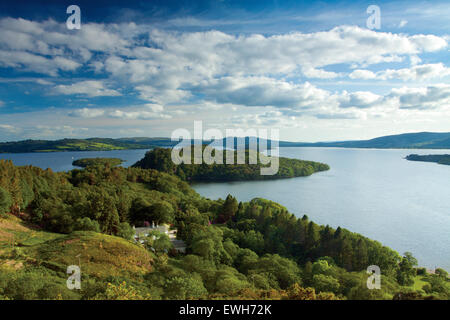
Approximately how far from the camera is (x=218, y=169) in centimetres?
10544

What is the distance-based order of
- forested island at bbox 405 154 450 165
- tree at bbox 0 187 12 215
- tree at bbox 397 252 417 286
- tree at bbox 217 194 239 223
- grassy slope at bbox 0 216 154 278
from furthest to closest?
forested island at bbox 405 154 450 165 → tree at bbox 217 194 239 223 → tree at bbox 397 252 417 286 → tree at bbox 0 187 12 215 → grassy slope at bbox 0 216 154 278

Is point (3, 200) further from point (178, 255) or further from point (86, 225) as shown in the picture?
point (178, 255)

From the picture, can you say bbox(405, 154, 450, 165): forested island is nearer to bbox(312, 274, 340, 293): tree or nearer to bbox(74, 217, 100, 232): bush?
bbox(312, 274, 340, 293): tree

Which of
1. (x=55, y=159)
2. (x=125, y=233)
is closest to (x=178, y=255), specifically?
(x=125, y=233)

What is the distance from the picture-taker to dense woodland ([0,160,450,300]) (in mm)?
10742

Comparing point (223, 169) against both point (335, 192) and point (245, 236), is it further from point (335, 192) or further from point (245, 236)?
point (245, 236)

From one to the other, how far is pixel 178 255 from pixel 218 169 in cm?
→ 8368

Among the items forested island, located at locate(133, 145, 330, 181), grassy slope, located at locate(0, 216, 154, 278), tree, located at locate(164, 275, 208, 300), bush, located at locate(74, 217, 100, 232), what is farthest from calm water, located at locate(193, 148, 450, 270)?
bush, located at locate(74, 217, 100, 232)

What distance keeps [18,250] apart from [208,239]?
12473mm

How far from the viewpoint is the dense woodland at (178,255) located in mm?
10742

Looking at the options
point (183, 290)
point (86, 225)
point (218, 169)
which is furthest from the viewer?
point (218, 169)

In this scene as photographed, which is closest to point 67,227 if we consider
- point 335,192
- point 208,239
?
→ point 208,239

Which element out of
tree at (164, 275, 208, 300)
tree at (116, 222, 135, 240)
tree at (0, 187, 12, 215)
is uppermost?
tree at (0, 187, 12, 215)

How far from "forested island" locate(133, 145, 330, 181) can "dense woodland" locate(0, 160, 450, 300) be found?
57.3m
